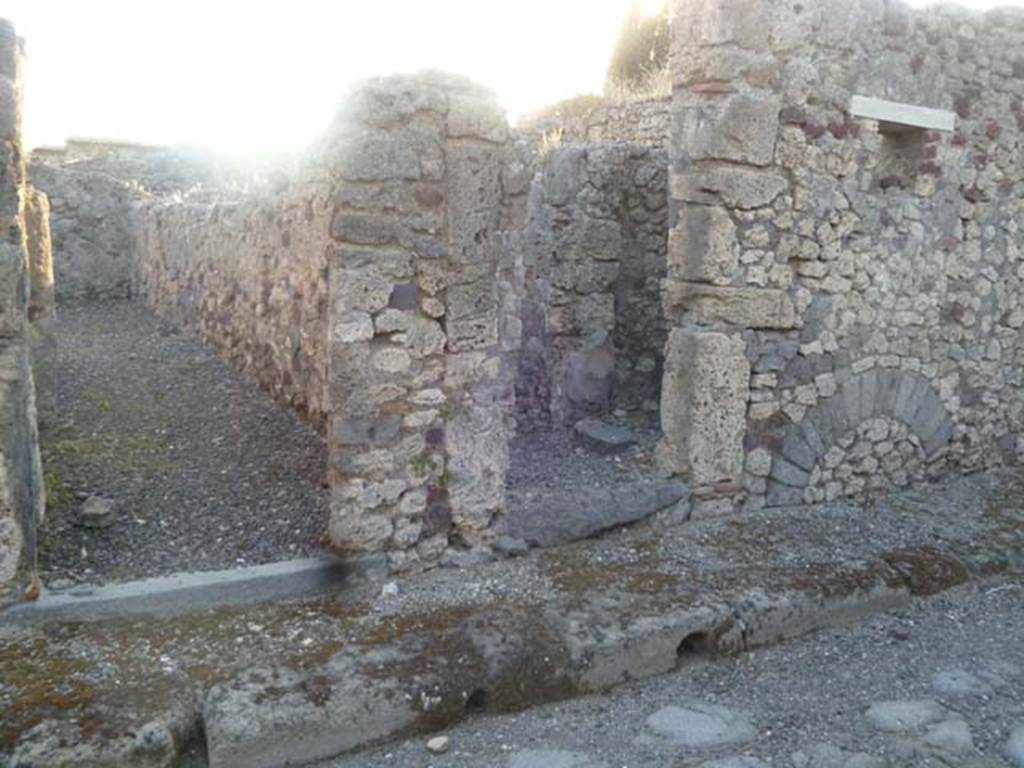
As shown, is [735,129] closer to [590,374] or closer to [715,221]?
[715,221]

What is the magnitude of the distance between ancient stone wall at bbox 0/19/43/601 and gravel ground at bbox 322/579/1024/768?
1.38 metres

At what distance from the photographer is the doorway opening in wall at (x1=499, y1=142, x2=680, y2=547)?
20.0ft

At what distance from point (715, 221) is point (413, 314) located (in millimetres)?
1786

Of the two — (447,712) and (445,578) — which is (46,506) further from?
(447,712)

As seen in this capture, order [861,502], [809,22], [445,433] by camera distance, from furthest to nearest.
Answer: [861,502] < [809,22] < [445,433]

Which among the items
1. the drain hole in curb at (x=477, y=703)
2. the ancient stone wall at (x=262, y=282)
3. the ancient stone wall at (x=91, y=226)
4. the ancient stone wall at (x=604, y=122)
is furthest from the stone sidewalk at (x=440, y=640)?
the ancient stone wall at (x=91, y=226)

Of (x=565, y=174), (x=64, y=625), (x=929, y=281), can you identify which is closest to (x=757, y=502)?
(x=929, y=281)

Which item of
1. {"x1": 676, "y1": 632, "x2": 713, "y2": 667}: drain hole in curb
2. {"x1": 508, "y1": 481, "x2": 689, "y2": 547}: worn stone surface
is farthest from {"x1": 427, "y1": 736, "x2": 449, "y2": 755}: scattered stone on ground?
{"x1": 508, "y1": 481, "x2": 689, "y2": 547}: worn stone surface

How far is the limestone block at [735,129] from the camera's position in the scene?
15.5 feet

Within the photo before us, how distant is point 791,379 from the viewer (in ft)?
17.0

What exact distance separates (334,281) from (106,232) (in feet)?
27.7

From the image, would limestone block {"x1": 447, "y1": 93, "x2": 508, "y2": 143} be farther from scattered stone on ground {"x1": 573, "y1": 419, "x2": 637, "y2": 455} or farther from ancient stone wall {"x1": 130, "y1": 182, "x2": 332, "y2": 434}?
scattered stone on ground {"x1": 573, "y1": 419, "x2": 637, "y2": 455}

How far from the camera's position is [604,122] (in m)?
10.8

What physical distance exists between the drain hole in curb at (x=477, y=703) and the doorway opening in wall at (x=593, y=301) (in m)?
2.34
